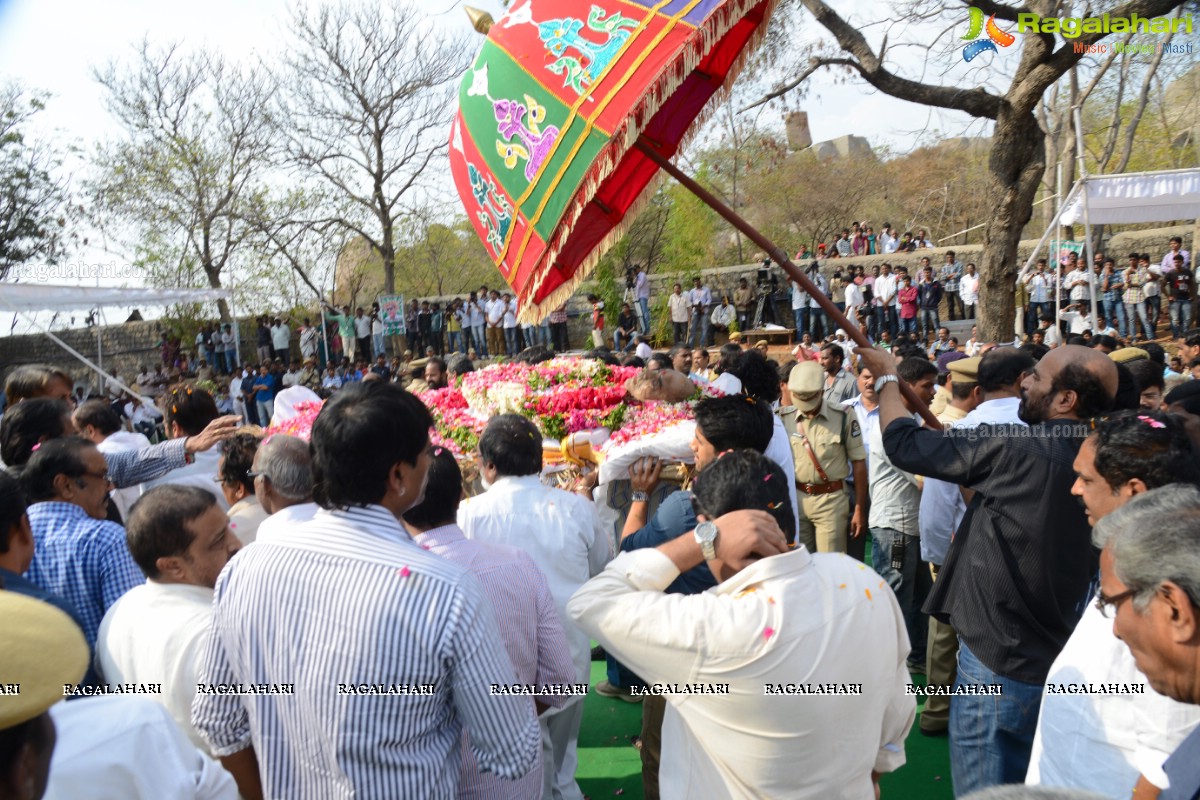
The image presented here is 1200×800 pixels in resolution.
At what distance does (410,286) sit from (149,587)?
32.3 metres

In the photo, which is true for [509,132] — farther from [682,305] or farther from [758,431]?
[682,305]

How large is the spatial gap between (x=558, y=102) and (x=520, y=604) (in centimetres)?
164

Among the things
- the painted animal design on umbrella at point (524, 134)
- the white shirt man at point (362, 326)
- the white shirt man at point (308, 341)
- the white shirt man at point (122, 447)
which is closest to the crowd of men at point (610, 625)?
the painted animal design on umbrella at point (524, 134)

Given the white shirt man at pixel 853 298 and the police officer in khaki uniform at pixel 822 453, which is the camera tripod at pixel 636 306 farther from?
the police officer in khaki uniform at pixel 822 453

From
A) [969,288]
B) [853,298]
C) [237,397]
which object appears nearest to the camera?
[969,288]

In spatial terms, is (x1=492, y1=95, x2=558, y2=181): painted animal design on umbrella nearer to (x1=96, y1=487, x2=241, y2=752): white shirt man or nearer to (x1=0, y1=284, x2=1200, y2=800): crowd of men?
(x1=0, y1=284, x2=1200, y2=800): crowd of men

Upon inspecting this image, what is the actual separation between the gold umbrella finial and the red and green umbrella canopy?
0.32 feet

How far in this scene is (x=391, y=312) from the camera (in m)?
21.9

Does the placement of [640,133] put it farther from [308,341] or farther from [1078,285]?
[308,341]

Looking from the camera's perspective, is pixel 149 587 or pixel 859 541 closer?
pixel 149 587

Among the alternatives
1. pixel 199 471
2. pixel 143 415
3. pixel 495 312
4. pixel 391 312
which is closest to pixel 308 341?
pixel 391 312

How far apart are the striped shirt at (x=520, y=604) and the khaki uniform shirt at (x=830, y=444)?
3050mm

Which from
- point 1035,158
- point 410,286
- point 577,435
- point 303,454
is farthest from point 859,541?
point 410,286

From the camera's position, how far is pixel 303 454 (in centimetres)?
342
